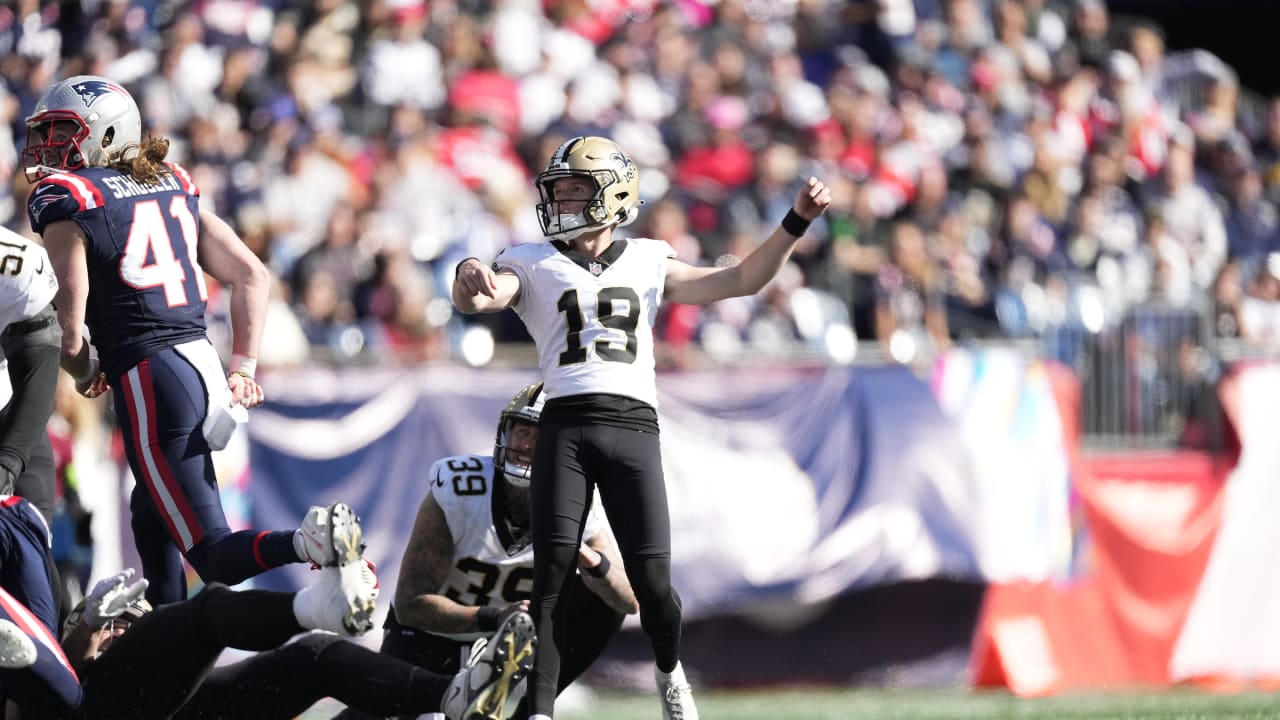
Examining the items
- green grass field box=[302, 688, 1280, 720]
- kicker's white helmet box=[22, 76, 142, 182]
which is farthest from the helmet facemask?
green grass field box=[302, 688, 1280, 720]

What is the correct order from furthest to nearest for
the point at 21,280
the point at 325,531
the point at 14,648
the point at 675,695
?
the point at 675,695, the point at 21,280, the point at 325,531, the point at 14,648

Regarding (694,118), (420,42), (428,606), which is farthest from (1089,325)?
(428,606)

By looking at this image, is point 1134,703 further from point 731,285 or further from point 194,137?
point 194,137

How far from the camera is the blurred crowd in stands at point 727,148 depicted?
459 inches

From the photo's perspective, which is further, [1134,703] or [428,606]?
[1134,703]

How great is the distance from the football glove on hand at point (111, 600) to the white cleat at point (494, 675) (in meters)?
0.98

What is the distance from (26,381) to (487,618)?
5.33ft

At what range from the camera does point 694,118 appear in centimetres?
1407

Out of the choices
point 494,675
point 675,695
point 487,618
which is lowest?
point 675,695

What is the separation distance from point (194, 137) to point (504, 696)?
7970 mm

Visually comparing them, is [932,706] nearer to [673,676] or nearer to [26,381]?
[673,676]

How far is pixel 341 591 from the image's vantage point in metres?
5.05

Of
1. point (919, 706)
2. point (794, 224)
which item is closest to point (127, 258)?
point (794, 224)

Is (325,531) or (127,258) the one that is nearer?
(325,531)
